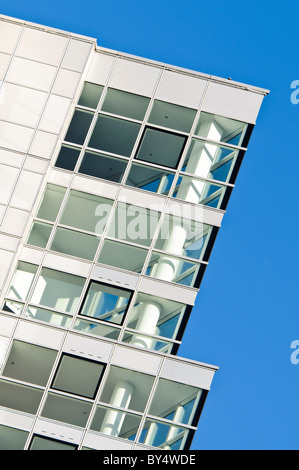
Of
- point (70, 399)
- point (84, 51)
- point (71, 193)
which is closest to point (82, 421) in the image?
point (70, 399)

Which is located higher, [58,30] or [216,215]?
[58,30]

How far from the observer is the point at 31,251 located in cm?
2739

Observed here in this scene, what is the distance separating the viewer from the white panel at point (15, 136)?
28.4 m

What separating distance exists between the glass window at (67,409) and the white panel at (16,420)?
1.53ft

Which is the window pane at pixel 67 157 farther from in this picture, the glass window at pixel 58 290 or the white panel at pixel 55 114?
the glass window at pixel 58 290

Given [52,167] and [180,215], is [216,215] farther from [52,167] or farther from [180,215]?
[52,167]

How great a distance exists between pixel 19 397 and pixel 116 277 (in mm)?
4549

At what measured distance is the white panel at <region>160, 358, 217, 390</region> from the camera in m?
25.9

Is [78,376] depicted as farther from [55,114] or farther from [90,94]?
[90,94]

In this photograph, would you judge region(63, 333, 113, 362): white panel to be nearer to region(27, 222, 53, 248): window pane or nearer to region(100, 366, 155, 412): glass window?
region(100, 366, 155, 412): glass window

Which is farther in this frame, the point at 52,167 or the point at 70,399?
the point at 52,167

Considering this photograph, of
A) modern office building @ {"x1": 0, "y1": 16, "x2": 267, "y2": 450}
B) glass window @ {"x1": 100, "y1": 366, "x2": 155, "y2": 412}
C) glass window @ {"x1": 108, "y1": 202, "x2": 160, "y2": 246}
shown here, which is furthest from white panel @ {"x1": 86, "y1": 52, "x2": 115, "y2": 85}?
glass window @ {"x1": 100, "y1": 366, "x2": 155, "y2": 412}

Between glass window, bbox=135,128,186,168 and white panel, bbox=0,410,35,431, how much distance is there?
349 inches
